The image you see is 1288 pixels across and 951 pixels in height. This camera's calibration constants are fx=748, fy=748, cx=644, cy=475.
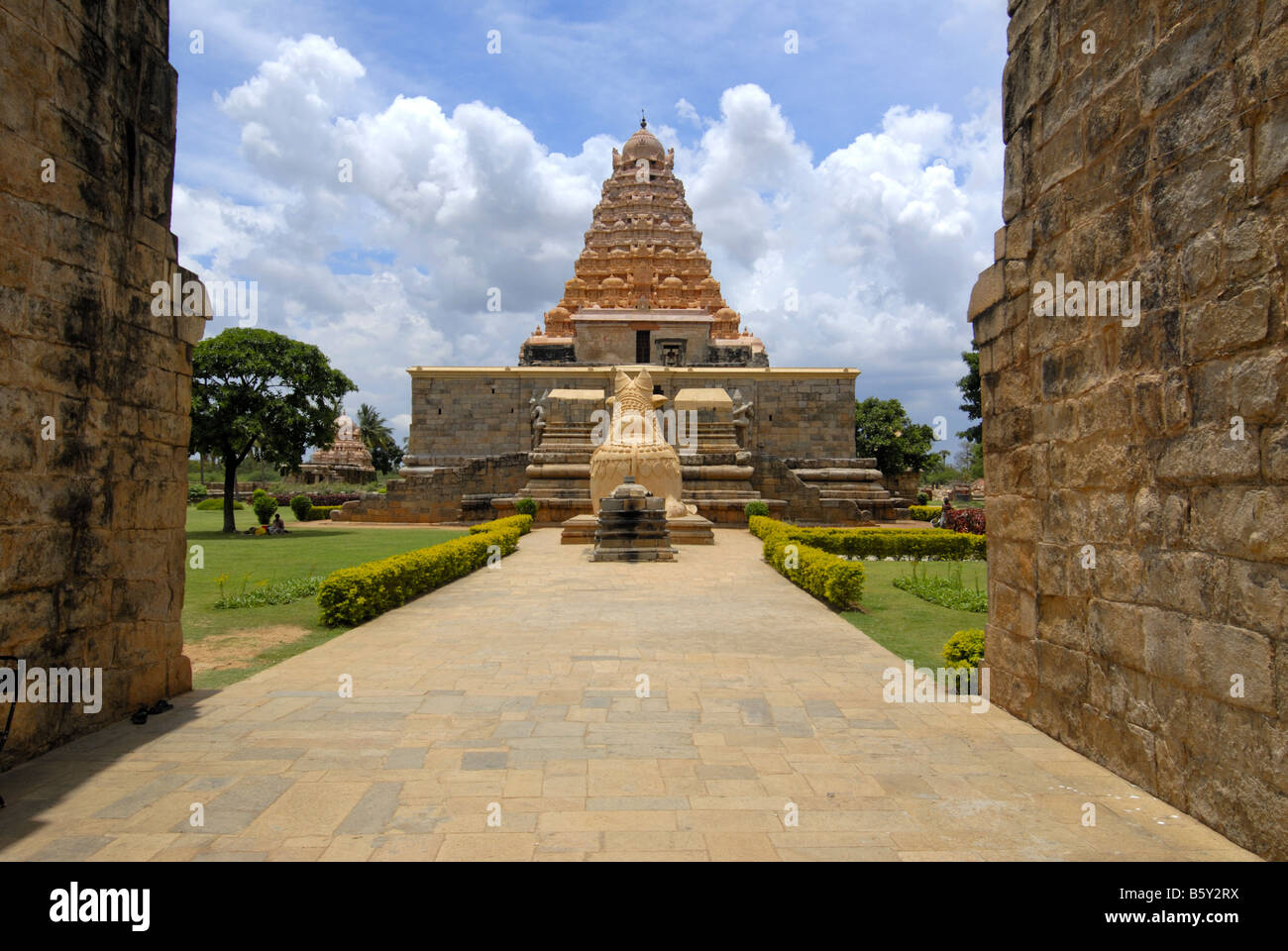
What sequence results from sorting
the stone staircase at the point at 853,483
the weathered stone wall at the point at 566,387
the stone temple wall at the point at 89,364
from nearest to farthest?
the stone temple wall at the point at 89,364 → the stone staircase at the point at 853,483 → the weathered stone wall at the point at 566,387

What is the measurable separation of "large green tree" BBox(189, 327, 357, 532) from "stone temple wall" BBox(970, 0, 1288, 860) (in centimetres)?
1931

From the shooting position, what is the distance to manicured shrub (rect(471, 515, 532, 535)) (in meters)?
14.8

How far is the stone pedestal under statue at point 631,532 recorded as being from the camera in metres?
12.2

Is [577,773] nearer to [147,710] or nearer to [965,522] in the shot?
[147,710]

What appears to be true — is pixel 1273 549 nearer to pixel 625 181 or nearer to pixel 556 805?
pixel 556 805

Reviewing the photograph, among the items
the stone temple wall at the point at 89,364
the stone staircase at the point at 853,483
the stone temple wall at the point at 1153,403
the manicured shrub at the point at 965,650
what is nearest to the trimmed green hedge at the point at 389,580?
the stone temple wall at the point at 89,364

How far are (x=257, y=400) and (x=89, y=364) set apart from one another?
17.3m

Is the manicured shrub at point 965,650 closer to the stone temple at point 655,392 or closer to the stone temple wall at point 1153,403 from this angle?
the stone temple wall at point 1153,403

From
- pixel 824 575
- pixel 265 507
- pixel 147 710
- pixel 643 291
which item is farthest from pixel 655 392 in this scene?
pixel 147 710

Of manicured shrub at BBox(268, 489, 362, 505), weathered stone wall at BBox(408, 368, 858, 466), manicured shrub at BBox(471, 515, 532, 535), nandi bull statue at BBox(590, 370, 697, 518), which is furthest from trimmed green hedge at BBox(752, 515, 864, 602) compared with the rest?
manicured shrub at BBox(268, 489, 362, 505)

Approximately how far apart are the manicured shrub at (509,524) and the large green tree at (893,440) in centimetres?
2742

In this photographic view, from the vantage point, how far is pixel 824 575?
28.3 feet

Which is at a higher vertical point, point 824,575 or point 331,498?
point 331,498

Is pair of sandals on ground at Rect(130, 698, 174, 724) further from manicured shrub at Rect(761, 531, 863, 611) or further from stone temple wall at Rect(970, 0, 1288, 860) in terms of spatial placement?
manicured shrub at Rect(761, 531, 863, 611)
